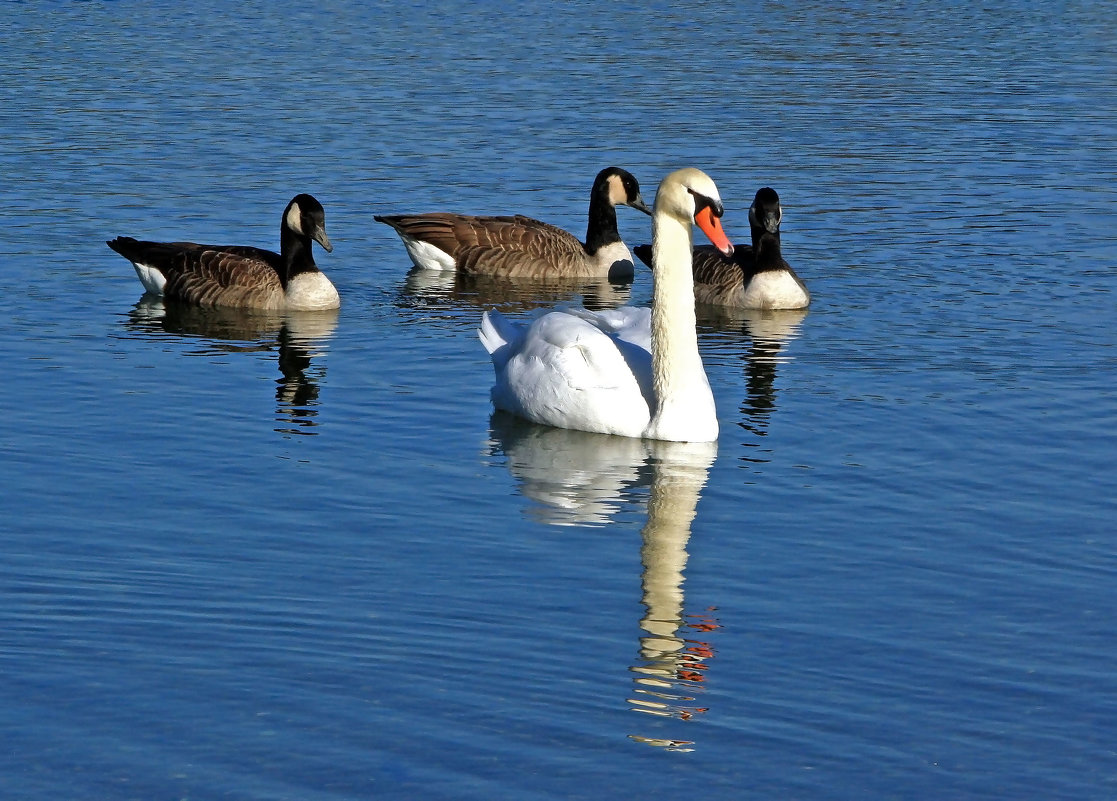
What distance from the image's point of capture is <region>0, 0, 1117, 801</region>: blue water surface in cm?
809

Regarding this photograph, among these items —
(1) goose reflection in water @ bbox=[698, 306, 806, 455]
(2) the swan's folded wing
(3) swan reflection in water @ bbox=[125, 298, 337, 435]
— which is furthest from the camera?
(3) swan reflection in water @ bbox=[125, 298, 337, 435]

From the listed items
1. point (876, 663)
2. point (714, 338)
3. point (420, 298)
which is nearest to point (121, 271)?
point (420, 298)

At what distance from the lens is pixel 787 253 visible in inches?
827

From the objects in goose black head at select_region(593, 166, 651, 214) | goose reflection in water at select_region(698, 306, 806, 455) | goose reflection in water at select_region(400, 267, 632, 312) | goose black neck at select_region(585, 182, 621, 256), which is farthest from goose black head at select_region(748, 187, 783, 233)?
goose black neck at select_region(585, 182, 621, 256)

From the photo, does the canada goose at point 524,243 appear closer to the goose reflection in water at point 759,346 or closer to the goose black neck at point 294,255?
the goose black neck at point 294,255

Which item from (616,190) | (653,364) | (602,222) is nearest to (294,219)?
(602,222)

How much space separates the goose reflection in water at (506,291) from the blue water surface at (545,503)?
11 centimetres

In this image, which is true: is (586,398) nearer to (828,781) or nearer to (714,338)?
(714,338)

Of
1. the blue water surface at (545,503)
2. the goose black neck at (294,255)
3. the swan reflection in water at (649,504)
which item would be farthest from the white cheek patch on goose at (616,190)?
the swan reflection in water at (649,504)

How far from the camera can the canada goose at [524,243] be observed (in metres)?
20.6

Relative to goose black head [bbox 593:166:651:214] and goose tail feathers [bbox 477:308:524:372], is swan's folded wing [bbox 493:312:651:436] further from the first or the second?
goose black head [bbox 593:166:651:214]

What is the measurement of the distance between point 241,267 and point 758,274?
203 inches

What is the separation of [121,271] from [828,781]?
14.1 meters

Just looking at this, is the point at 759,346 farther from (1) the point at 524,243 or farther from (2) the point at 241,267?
(2) the point at 241,267
